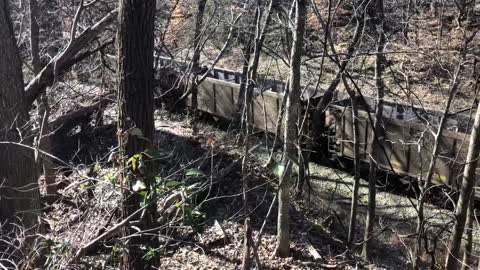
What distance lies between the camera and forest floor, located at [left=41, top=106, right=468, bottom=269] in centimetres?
809

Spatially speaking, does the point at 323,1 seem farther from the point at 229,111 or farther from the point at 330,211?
the point at 330,211

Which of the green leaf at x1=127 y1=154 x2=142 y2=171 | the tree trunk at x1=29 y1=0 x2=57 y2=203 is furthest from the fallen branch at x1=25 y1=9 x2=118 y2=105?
the green leaf at x1=127 y1=154 x2=142 y2=171

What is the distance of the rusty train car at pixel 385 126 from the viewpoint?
1178 cm

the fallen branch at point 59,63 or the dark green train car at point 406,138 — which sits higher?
the fallen branch at point 59,63

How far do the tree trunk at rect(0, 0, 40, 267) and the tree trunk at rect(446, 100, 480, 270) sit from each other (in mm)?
5718

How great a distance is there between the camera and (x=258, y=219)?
11.8 meters

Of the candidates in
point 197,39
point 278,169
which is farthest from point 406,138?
point 278,169

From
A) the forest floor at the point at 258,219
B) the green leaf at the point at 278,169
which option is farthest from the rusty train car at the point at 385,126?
the green leaf at the point at 278,169

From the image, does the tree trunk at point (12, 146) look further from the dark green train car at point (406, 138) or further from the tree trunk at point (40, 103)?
the dark green train car at point (406, 138)

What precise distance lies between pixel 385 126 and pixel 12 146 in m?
9.41

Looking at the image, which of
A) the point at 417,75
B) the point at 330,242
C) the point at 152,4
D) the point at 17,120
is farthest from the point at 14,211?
the point at 417,75

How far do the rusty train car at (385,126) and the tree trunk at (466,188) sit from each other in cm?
274

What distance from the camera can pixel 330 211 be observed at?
42.9 ft

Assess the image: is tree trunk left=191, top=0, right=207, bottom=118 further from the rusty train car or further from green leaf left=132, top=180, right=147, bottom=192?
green leaf left=132, top=180, right=147, bottom=192
